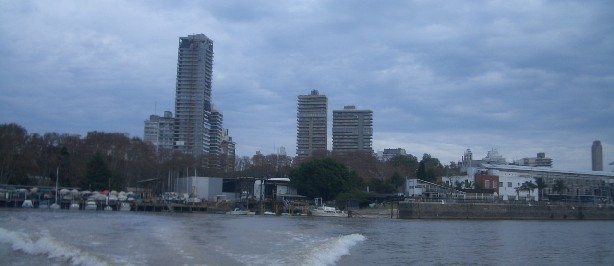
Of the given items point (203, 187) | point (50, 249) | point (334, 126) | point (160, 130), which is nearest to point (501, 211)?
point (203, 187)

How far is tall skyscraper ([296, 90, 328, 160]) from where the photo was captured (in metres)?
180

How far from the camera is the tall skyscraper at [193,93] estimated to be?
167137 millimetres

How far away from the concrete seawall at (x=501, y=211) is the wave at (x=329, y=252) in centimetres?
4418

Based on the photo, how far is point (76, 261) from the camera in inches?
759

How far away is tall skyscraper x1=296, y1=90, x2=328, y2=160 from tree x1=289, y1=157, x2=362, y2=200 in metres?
89.8

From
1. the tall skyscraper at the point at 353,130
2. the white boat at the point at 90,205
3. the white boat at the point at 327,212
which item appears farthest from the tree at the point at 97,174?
the tall skyscraper at the point at 353,130

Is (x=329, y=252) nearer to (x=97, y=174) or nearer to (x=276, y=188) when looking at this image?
(x=276, y=188)

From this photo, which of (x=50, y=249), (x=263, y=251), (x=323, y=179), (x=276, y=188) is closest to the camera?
(x=50, y=249)

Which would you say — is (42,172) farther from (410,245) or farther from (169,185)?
(410,245)

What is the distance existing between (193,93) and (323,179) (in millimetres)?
95851

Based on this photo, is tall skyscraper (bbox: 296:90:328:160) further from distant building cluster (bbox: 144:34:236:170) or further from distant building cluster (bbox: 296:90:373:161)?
→ distant building cluster (bbox: 144:34:236:170)

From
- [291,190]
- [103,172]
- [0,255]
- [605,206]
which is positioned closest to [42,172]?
[103,172]

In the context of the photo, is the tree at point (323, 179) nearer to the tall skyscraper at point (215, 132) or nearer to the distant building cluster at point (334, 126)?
the distant building cluster at point (334, 126)

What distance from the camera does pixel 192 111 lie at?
169750 millimetres
